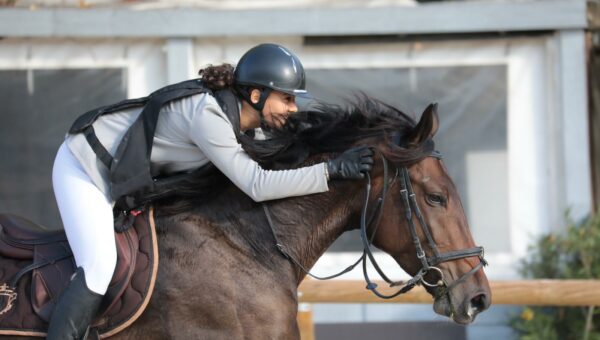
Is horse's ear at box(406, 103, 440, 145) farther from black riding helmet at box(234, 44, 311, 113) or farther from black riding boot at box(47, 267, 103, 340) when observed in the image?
black riding boot at box(47, 267, 103, 340)

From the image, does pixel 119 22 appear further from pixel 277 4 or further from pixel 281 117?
pixel 281 117

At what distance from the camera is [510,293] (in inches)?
229

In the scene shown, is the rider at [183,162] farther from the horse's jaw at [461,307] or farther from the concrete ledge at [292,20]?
the concrete ledge at [292,20]

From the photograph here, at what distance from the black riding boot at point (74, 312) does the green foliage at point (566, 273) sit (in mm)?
4697

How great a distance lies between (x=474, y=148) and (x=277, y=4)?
2393mm

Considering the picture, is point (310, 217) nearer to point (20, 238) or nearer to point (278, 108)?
point (278, 108)

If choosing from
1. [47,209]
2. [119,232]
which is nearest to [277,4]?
[47,209]

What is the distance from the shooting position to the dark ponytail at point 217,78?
3.93m

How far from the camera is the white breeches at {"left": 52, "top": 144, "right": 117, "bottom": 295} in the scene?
11.6 ft

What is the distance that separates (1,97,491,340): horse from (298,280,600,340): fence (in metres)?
1.96

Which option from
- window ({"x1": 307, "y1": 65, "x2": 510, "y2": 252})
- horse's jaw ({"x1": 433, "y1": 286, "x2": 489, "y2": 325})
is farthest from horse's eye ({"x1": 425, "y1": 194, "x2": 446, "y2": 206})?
window ({"x1": 307, "y1": 65, "x2": 510, "y2": 252})

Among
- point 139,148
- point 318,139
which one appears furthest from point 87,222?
point 318,139

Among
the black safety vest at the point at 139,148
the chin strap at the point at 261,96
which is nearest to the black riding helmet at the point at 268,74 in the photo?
the chin strap at the point at 261,96

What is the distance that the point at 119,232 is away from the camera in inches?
147
